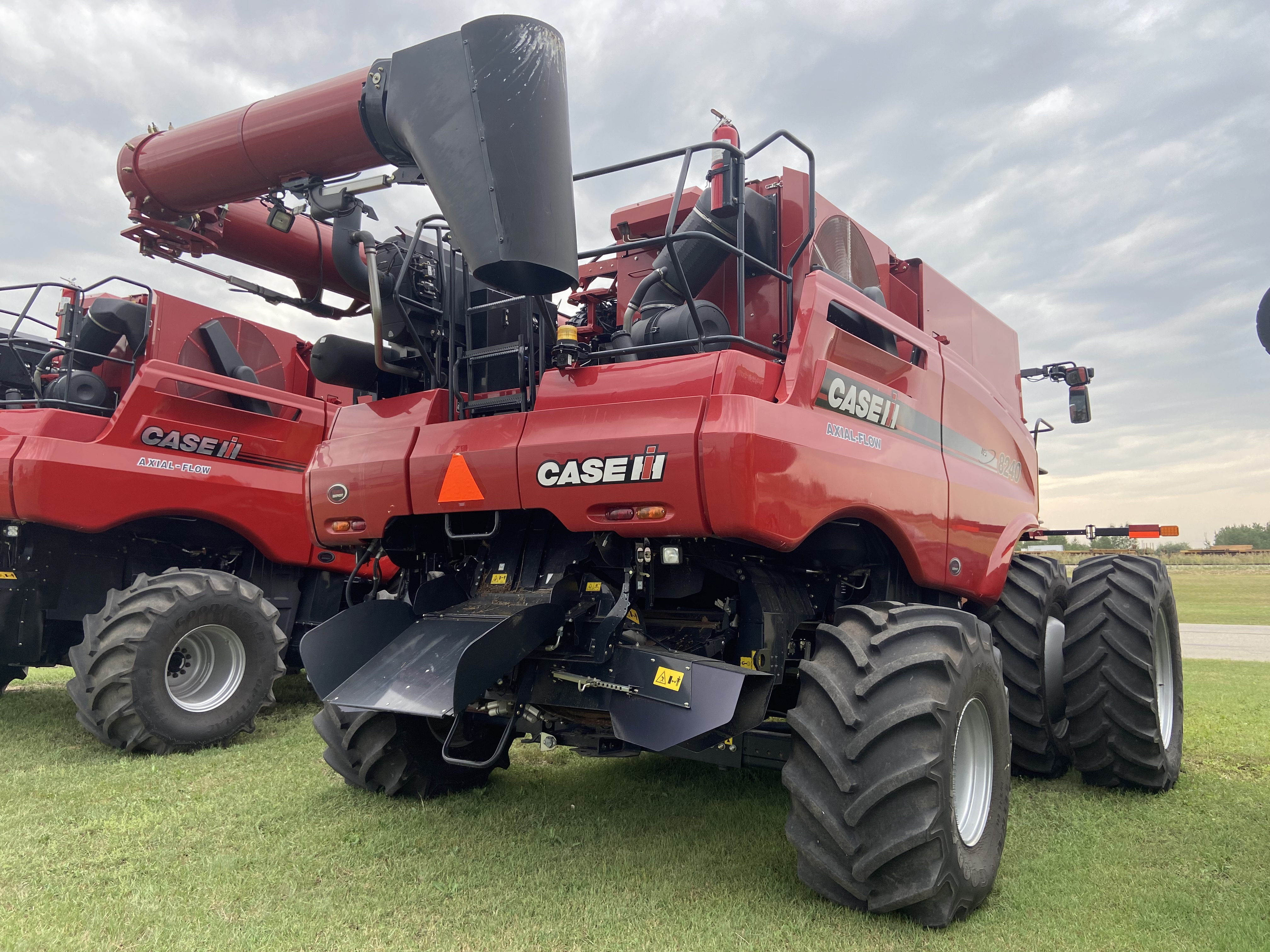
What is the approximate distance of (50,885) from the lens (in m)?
3.61

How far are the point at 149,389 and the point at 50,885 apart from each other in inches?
175

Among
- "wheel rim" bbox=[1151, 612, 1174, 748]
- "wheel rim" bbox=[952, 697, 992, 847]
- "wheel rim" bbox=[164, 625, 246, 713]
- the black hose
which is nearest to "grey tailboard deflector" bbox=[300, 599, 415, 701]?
the black hose

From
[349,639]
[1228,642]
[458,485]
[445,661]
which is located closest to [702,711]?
[445,661]

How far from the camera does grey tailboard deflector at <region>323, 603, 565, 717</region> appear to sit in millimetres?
3377

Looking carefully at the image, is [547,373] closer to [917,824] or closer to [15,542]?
[917,824]

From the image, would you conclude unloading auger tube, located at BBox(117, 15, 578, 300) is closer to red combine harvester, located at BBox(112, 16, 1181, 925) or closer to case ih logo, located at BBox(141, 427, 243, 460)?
red combine harvester, located at BBox(112, 16, 1181, 925)

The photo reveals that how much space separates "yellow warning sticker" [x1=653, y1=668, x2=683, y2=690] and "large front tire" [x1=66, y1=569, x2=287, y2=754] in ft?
14.1

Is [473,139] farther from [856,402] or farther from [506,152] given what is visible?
[856,402]

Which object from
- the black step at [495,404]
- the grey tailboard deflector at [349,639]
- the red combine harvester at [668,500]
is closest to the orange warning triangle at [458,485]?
the red combine harvester at [668,500]

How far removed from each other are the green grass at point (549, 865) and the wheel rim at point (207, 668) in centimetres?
92

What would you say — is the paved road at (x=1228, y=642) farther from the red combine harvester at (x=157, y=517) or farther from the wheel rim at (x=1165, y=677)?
the red combine harvester at (x=157, y=517)

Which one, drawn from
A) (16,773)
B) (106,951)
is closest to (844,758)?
(106,951)

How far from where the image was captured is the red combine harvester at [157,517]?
20.4 feet

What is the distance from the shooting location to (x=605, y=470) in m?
3.51
